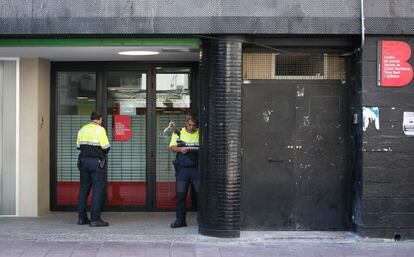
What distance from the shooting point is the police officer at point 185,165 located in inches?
407

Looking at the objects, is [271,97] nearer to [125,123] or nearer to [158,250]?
[158,250]

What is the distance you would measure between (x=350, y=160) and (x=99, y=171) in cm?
387

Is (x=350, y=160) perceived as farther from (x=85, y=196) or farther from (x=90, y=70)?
(x=90, y=70)

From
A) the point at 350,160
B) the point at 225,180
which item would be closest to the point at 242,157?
the point at 225,180

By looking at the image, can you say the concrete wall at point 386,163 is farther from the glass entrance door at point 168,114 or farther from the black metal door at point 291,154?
the glass entrance door at point 168,114

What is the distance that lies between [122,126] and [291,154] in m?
3.51

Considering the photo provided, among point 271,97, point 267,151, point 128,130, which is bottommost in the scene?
point 267,151

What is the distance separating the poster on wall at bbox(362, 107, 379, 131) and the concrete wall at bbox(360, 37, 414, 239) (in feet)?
0.15

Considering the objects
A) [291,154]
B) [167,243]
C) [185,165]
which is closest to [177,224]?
[185,165]

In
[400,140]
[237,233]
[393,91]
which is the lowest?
[237,233]

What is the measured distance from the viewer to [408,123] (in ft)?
31.1

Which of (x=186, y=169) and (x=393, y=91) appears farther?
(x=186, y=169)

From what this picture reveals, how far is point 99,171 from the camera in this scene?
410 inches

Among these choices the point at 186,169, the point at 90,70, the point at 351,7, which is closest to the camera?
the point at 351,7
